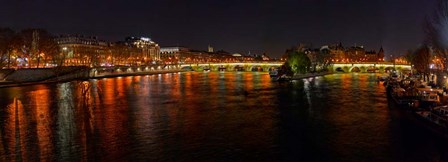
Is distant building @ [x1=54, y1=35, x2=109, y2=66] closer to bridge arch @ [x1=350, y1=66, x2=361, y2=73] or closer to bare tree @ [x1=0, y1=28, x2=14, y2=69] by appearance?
bare tree @ [x1=0, y1=28, x2=14, y2=69]

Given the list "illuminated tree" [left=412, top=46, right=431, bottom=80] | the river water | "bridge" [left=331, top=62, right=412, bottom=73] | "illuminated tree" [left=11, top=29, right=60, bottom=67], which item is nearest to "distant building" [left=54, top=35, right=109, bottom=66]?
"illuminated tree" [left=11, top=29, right=60, bottom=67]

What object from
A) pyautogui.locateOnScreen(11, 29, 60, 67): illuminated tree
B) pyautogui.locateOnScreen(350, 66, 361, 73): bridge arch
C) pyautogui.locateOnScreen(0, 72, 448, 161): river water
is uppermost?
pyautogui.locateOnScreen(11, 29, 60, 67): illuminated tree

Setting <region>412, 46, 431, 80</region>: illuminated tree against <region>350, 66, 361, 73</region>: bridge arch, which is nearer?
<region>412, 46, 431, 80</region>: illuminated tree

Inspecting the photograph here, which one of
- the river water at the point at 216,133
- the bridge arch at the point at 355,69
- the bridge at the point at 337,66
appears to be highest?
the bridge at the point at 337,66

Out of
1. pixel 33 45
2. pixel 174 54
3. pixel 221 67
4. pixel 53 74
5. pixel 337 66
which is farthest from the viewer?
pixel 174 54

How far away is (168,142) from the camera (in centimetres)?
1727

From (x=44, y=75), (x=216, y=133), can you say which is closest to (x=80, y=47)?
(x=44, y=75)

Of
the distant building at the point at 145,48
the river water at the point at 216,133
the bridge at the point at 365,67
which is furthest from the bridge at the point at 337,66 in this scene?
the river water at the point at 216,133

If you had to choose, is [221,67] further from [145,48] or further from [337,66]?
[145,48]

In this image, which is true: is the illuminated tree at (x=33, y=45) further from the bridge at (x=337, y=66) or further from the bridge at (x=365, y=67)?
the bridge at (x=365, y=67)

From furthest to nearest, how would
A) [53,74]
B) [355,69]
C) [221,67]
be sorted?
[221,67] → [355,69] → [53,74]

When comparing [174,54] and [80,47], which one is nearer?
[80,47]

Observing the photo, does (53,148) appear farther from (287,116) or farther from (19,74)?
(19,74)

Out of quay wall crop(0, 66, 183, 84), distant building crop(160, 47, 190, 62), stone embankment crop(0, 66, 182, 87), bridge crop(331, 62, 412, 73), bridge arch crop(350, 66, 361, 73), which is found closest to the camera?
stone embankment crop(0, 66, 182, 87)
